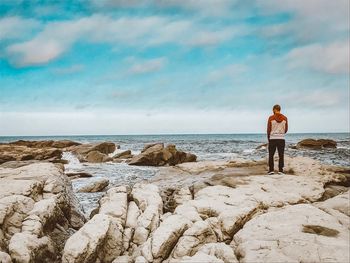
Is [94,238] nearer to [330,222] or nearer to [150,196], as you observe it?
[150,196]

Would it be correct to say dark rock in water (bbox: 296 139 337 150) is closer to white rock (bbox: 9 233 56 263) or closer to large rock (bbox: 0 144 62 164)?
large rock (bbox: 0 144 62 164)

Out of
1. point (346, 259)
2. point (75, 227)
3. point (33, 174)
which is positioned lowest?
point (75, 227)

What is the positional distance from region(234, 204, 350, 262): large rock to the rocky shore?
18 mm

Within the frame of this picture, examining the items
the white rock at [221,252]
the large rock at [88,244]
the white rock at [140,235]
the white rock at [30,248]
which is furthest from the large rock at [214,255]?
the white rock at [30,248]

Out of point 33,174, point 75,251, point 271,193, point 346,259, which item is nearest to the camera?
point 346,259

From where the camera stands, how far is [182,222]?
733 cm

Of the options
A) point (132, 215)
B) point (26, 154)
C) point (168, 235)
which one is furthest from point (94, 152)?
point (168, 235)

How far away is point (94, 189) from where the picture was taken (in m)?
14.0

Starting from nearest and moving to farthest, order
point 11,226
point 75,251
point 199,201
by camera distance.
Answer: point 75,251 < point 11,226 < point 199,201

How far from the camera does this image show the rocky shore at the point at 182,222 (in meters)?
6.30

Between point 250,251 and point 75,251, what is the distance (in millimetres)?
3486

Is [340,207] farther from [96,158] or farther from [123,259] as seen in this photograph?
[96,158]

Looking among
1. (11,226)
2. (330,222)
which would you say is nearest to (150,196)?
(11,226)

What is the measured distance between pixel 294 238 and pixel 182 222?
7.75ft
